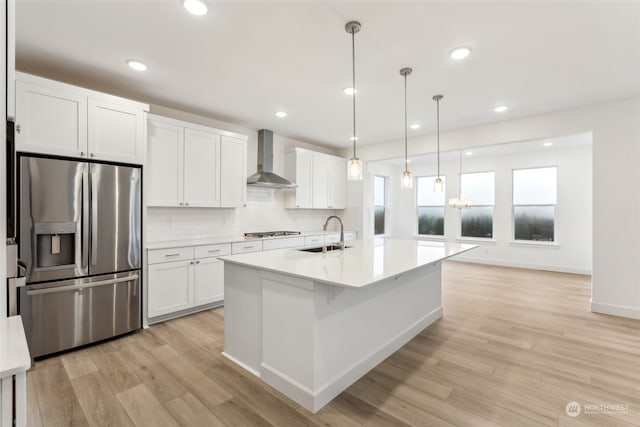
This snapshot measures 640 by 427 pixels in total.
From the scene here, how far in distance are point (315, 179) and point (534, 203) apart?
5.11 metres

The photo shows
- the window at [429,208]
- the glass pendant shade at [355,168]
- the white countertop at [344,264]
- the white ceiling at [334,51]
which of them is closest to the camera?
the white countertop at [344,264]

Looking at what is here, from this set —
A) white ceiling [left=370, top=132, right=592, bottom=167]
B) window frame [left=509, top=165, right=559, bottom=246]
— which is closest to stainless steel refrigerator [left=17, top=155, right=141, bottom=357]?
white ceiling [left=370, top=132, right=592, bottom=167]

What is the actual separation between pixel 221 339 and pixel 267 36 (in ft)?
9.29

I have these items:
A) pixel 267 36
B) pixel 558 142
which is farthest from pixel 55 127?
pixel 558 142

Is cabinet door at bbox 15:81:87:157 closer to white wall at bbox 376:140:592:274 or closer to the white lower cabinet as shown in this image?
the white lower cabinet

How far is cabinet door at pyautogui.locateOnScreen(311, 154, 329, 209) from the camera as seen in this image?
18.5 feet

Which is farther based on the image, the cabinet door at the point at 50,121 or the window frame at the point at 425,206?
the window frame at the point at 425,206

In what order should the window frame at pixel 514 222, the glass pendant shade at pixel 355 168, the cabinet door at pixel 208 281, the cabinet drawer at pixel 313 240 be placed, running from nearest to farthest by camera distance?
the glass pendant shade at pixel 355 168 → the cabinet door at pixel 208 281 → the cabinet drawer at pixel 313 240 → the window frame at pixel 514 222

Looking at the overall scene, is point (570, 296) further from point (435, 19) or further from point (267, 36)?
point (267, 36)

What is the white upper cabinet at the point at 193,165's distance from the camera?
353cm

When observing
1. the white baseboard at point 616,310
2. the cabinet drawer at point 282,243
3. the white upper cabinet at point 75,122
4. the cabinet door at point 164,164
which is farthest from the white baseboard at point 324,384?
the white baseboard at point 616,310

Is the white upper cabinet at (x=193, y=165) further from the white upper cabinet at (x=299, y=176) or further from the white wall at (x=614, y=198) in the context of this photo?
the white wall at (x=614, y=198)

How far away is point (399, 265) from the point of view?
2.15 metres

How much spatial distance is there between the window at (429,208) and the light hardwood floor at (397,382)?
15.6ft
